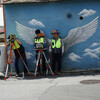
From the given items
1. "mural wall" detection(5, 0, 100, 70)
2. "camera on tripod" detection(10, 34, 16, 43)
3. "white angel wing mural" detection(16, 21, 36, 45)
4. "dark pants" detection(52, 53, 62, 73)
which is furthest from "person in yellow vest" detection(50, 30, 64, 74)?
"camera on tripod" detection(10, 34, 16, 43)

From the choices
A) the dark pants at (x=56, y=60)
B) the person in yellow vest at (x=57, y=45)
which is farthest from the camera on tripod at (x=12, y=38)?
the dark pants at (x=56, y=60)

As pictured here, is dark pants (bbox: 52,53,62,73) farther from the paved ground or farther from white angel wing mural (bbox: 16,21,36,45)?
white angel wing mural (bbox: 16,21,36,45)

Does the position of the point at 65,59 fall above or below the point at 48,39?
below

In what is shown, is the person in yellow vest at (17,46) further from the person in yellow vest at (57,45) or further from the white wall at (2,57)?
the person in yellow vest at (57,45)

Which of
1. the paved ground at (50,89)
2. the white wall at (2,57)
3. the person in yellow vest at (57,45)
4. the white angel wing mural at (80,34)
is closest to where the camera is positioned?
the paved ground at (50,89)

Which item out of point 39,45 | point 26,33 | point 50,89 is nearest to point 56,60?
point 39,45

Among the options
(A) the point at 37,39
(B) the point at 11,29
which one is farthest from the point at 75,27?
(B) the point at 11,29

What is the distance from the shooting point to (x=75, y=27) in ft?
35.2

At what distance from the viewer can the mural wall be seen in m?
10.6

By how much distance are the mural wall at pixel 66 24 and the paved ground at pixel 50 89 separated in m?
→ 1.30

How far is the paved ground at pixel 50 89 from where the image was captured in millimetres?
7266

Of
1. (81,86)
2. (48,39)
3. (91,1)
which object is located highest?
(91,1)

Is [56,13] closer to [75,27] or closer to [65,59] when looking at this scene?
[75,27]

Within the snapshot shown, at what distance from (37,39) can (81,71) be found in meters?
2.38
